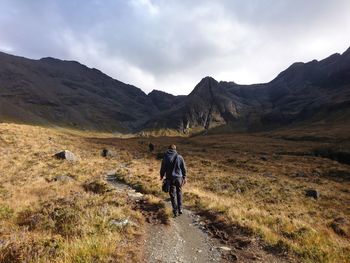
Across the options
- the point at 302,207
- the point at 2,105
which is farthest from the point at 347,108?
the point at 2,105

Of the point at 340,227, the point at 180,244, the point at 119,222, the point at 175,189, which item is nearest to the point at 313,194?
the point at 340,227

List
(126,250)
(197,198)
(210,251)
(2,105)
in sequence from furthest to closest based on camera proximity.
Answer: (2,105) < (197,198) < (210,251) < (126,250)

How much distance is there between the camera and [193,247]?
35.8 feet

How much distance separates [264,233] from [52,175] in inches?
688

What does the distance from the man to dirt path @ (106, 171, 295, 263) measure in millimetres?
1086

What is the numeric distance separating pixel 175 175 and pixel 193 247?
13.1 feet

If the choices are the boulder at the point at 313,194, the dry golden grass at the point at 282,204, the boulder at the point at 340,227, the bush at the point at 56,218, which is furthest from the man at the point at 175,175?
the boulder at the point at 313,194

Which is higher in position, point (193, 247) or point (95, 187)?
point (95, 187)

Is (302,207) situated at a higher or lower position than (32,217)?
lower

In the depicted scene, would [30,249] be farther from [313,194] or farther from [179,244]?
[313,194]

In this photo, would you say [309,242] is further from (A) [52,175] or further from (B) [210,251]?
(A) [52,175]

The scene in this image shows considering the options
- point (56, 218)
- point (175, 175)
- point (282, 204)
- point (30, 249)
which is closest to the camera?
point (30, 249)

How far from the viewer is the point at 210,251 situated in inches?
417

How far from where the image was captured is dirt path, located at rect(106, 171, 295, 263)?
980 cm
